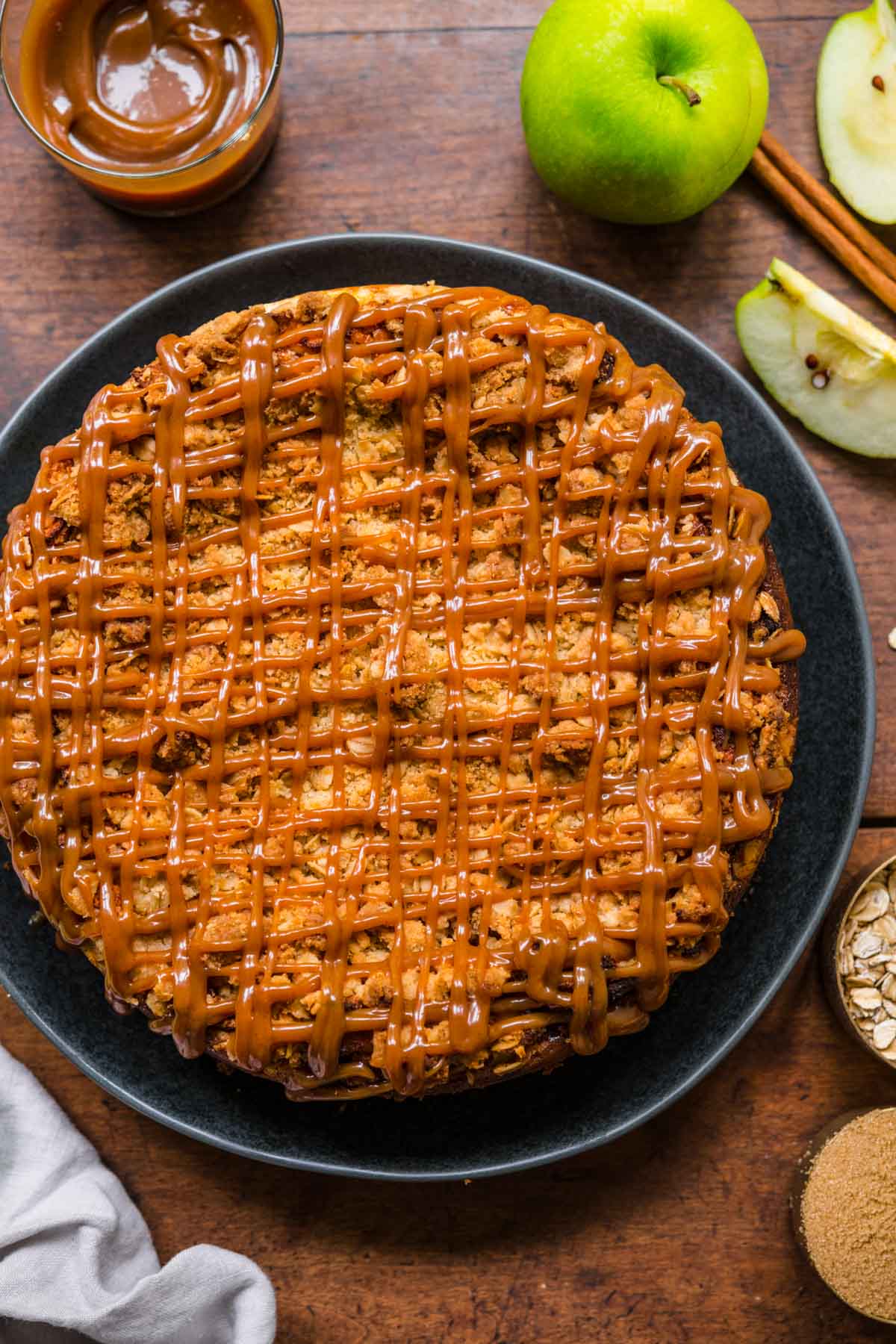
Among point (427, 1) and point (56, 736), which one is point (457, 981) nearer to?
point (56, 736)

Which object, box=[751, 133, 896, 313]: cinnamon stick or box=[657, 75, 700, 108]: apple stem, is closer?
box=[657, 75, 700, 108]: apple stem

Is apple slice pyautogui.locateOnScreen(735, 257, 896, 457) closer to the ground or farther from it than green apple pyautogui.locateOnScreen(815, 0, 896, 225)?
closer to the ground

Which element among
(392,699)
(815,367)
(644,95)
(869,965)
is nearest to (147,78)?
(644,95)

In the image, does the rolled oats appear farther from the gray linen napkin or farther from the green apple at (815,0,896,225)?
the green apple at (815,0,896,225)

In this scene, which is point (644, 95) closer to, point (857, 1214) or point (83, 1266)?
point (857, 1214)

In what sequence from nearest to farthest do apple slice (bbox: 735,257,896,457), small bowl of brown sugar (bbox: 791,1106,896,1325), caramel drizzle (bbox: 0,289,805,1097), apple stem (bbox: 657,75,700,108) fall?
caramel drizzle (bbox: 0,289,805,1097) → apple stem (bbox: 657,75,700,108) → small bowl of brown sugar (bbox: 791,1106,896,1325) → apple slice (bbox: 735,257,896,457)

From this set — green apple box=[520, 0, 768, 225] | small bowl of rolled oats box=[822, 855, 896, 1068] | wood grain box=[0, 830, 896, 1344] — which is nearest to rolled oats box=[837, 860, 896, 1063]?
small bowl of rolled oats box=[822, 855, 896, 1068]

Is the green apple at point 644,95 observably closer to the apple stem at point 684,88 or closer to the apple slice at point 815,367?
the apple stem at point 684,88
